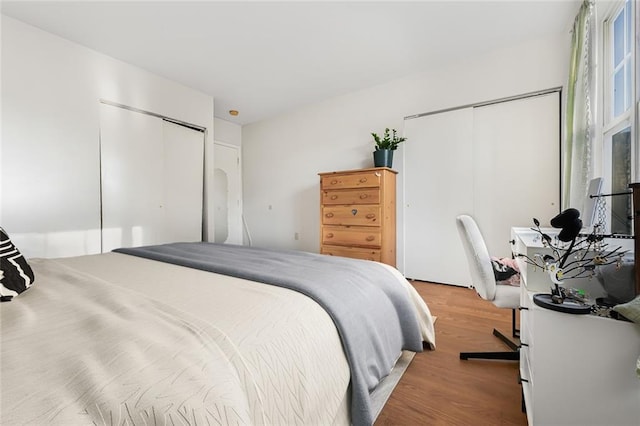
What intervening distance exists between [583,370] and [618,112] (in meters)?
2.00

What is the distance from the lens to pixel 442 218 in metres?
3.17

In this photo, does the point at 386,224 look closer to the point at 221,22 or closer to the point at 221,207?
the point at 221,22

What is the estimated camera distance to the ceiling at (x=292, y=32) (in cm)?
224

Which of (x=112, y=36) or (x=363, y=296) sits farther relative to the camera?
(x=112, y=36)

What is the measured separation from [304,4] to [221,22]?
30.6 inches

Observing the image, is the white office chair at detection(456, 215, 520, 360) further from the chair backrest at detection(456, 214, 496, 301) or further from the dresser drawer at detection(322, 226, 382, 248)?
the dresser drawer at detection(322, 226, 382, 248)

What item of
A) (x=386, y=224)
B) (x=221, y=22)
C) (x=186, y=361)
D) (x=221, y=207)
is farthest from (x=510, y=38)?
(x=221, y=207)

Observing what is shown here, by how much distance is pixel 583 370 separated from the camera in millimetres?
850

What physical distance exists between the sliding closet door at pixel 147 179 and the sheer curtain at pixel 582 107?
405 centimetres

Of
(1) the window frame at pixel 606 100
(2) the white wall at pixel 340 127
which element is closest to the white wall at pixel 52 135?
(2) the white wall at pixel 340 127

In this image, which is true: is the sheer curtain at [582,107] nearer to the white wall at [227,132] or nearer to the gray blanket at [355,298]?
the gray blanket at [355,298]

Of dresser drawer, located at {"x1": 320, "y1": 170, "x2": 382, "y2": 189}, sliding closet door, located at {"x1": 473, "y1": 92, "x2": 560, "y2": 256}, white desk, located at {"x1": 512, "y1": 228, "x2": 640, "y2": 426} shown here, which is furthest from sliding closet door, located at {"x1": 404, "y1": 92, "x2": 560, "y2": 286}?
white desk, located at {"x1": 512, "y1": 228, "x2": 640, "y2": 426}

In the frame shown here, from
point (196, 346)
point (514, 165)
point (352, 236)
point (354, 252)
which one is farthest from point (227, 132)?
point (196, 346)

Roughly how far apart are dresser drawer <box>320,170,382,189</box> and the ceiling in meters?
1.25
